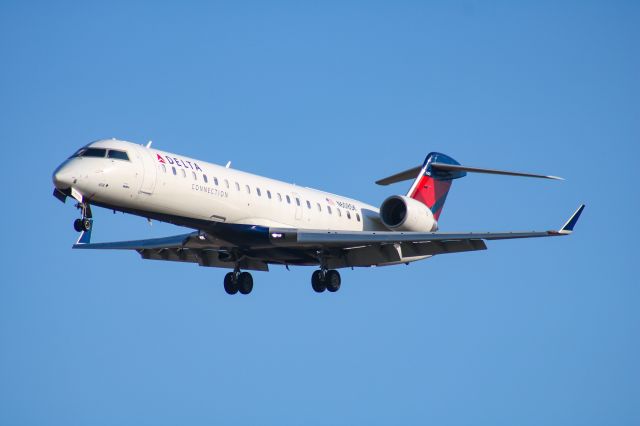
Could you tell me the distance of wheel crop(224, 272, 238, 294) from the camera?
102 feet

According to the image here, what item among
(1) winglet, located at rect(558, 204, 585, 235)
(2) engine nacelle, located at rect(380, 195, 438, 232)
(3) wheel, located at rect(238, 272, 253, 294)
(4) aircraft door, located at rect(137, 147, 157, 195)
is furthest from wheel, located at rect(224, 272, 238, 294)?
(1) winglet, located at rect(558, 204, 585, 235)

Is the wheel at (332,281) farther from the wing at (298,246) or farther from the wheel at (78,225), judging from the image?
the wheel at (78,225)

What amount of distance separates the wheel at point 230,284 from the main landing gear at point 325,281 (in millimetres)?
2333

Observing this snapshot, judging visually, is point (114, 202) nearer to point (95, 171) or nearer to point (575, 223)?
point (95, 171)

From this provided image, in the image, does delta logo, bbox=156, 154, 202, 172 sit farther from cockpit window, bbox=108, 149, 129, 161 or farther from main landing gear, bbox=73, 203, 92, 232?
main landing gear, bbox=73, 203, 92, 232

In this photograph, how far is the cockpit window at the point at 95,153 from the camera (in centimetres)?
2559

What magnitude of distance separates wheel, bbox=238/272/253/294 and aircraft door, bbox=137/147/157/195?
5.91 meters

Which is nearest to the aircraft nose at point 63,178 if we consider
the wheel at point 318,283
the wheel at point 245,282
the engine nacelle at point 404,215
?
the wheel at point 245,282

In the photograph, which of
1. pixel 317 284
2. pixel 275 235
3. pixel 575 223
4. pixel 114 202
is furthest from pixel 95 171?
pixel 575 223

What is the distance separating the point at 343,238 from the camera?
28312 millimetres

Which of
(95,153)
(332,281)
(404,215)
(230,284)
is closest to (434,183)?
(404,215)

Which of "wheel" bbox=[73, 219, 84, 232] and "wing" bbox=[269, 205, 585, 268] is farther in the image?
"wing" bbox=[269, 205, 585, 268]

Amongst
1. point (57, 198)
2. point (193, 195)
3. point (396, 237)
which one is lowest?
point (57, 198)

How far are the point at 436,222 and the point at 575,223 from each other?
7.03 m
